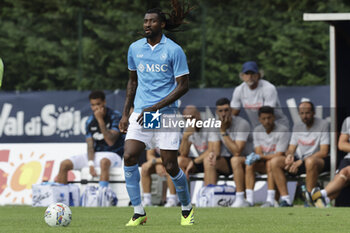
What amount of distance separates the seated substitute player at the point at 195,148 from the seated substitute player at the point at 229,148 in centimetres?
21

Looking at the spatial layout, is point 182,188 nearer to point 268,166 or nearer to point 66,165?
point 268,166

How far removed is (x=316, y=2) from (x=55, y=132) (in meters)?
7.77

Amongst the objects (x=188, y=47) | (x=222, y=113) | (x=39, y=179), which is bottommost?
(x=39, y=179)

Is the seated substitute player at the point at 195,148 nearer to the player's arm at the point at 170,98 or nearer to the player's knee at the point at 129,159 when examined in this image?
the player's knee at the point at 129,159

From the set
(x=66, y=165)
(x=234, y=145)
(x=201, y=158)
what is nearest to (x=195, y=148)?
(x=201, y=158)

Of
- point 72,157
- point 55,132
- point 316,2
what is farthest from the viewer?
point 316,2

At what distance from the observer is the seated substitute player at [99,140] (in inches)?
612

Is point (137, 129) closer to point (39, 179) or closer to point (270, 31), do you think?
point (39, 179)

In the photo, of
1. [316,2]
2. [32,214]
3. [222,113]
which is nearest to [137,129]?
[32,214]

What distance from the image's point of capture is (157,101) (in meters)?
9.54

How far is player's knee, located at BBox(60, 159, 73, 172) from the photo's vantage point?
15.4 meters

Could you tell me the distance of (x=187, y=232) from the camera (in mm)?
8445

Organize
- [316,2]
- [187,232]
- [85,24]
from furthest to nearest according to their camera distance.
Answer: [316,2]
[85,24]
[187,232]

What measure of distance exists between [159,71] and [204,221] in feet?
6.29
